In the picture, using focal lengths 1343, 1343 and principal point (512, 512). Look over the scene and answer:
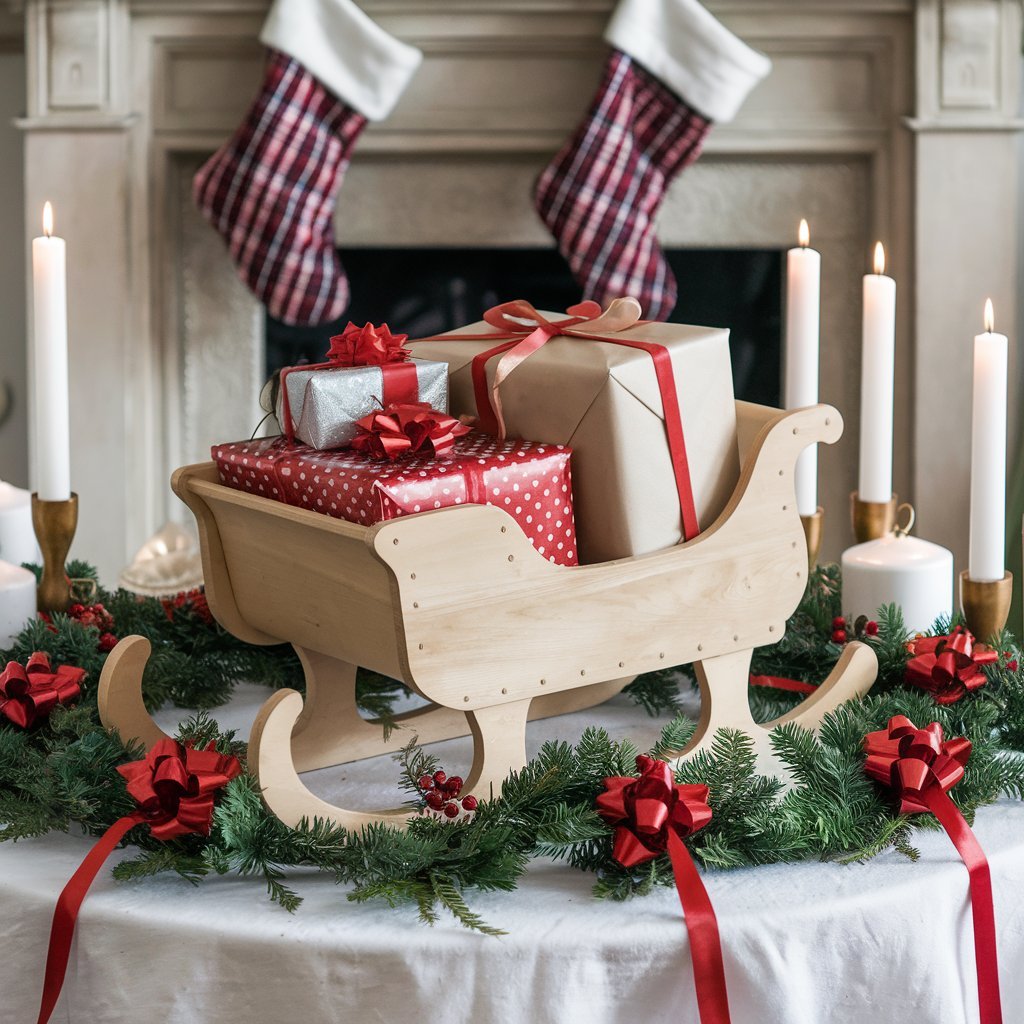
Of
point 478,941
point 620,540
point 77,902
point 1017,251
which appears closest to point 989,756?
point 620,540

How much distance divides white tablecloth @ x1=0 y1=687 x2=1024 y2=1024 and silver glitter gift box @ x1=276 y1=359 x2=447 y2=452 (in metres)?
0.31

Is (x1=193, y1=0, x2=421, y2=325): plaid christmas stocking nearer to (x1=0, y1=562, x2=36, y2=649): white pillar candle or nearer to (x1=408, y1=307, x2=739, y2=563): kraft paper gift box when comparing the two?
(x1=0, y1=562, x2=36, y2=649): white pillar candle

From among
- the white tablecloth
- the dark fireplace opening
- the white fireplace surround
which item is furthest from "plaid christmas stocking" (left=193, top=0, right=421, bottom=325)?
the white tablecloth

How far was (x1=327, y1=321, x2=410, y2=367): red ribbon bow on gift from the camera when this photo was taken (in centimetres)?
96

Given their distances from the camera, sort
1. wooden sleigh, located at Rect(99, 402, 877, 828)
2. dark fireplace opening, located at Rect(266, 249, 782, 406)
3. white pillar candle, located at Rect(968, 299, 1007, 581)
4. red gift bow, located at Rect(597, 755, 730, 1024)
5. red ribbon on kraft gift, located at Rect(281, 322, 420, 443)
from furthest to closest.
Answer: dark fireplace opening, located at Rect(266, 249, 782, 406) → white pillar candle, located at Rect(968, 299, 1007, 581) → red ribbon on kraft gift, located at Rect(281, 322, 420, 443) → wooden sleigh, located at Rect(99, 402, 877, 828) → red gift bow, located at Rect(597, 755, 730, 1024)

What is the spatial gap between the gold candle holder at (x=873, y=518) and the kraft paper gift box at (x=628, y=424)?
1.00 ft

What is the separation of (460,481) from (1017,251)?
6.17 ft

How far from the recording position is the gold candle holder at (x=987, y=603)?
1093 millimetres

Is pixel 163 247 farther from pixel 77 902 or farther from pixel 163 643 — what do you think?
pixel 77 902

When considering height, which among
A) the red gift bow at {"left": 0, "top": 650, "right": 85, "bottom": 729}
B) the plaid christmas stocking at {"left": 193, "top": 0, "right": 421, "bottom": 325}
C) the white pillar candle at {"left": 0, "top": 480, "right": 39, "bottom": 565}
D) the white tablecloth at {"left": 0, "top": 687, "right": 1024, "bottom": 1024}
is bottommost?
the white tablecloth at {"left": 0, "top": 687, "right": 1024, "bottom": 1024}

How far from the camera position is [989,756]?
2.95ft

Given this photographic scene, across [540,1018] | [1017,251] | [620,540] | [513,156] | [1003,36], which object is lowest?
[540,1018]

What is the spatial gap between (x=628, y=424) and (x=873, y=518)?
0.43 m

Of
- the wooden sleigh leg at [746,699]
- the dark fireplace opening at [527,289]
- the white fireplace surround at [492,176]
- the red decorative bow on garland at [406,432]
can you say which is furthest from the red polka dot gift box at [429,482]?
the dark fireplace opening at [527,289]
